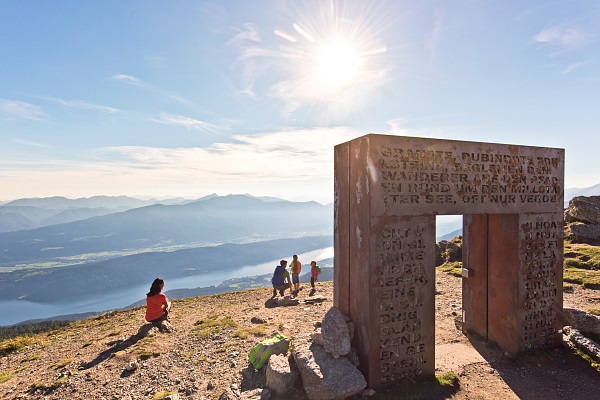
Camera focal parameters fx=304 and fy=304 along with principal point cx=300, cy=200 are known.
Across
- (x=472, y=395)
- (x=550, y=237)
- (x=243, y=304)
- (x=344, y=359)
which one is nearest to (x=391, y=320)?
(x=344, y=359)

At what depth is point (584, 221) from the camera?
3030cm

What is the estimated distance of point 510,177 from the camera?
847 cm

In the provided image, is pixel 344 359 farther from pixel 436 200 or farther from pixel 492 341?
pixel 492 341

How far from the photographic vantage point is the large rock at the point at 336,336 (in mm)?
7117

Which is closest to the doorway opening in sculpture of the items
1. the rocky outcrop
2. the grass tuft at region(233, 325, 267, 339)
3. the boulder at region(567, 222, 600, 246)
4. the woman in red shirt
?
the grass tuft at region(233, 325, 267, 339)

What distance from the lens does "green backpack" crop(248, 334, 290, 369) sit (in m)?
7.79

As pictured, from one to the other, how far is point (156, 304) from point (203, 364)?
4.11m

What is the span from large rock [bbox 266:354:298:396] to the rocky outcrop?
3195cm

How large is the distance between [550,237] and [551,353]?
334 centimetres

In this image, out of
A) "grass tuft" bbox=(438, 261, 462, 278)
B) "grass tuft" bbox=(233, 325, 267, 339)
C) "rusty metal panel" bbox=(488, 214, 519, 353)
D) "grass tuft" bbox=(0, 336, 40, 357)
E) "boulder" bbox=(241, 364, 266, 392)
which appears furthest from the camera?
"grass tuft" bbox=(438, 261, 462, 278)

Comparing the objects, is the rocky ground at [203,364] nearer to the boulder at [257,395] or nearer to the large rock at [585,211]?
the boulder at [257,395]

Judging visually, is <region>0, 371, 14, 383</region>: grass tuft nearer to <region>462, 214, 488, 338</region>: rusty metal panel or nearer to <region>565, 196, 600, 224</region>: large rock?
<region>462, 214, 488, 338</region>: rusty metal panel

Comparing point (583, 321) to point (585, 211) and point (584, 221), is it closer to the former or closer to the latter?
point (584, 221)

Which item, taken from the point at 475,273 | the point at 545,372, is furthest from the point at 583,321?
the point at 475,273
